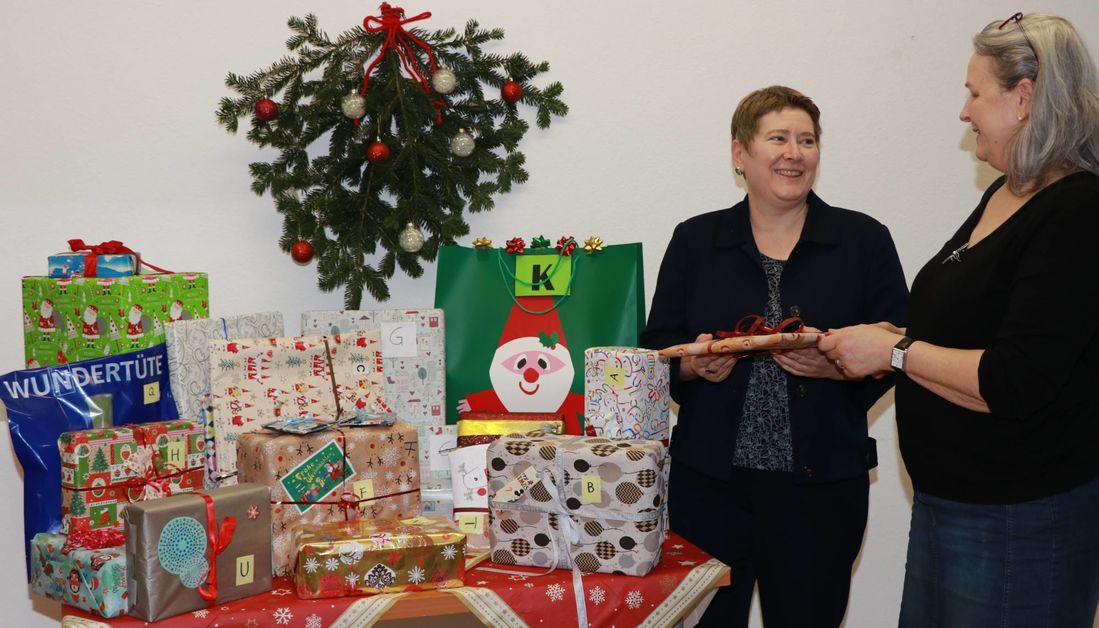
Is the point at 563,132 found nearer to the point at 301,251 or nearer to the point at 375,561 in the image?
the point at 301,251

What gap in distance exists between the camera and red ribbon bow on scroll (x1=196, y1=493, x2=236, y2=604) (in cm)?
177

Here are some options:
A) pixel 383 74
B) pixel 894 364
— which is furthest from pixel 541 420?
pixel 383 74

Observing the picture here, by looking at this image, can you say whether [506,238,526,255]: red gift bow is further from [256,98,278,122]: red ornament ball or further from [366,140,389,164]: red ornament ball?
[256,98,278,122]: red ornament ball

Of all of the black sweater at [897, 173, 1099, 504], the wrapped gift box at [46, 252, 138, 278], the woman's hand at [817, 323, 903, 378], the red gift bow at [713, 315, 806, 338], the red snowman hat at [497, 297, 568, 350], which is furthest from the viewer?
the red snowman hat at [497, 297, 568, 350]

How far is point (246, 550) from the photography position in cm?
182

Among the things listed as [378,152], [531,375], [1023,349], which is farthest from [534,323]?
[1023,349]

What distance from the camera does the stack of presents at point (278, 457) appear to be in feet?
5.93

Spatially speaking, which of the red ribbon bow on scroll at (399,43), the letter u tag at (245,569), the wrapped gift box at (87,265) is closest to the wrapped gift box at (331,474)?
the letter u tag at (245,569)

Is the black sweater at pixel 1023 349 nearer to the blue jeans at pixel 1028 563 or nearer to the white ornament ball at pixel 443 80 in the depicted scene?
the blue jeans at pixel 1028 563

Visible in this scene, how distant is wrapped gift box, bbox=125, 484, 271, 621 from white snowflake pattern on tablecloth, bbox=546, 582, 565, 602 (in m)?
0.57

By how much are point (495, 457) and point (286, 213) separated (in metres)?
1.21

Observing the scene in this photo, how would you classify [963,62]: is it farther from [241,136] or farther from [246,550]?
[246,550]

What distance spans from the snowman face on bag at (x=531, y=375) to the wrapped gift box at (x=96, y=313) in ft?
2.83

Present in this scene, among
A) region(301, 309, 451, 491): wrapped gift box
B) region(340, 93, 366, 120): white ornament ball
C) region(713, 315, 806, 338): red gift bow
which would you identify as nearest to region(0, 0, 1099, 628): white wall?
region(340, 93, 366, 120): white ornament ball
